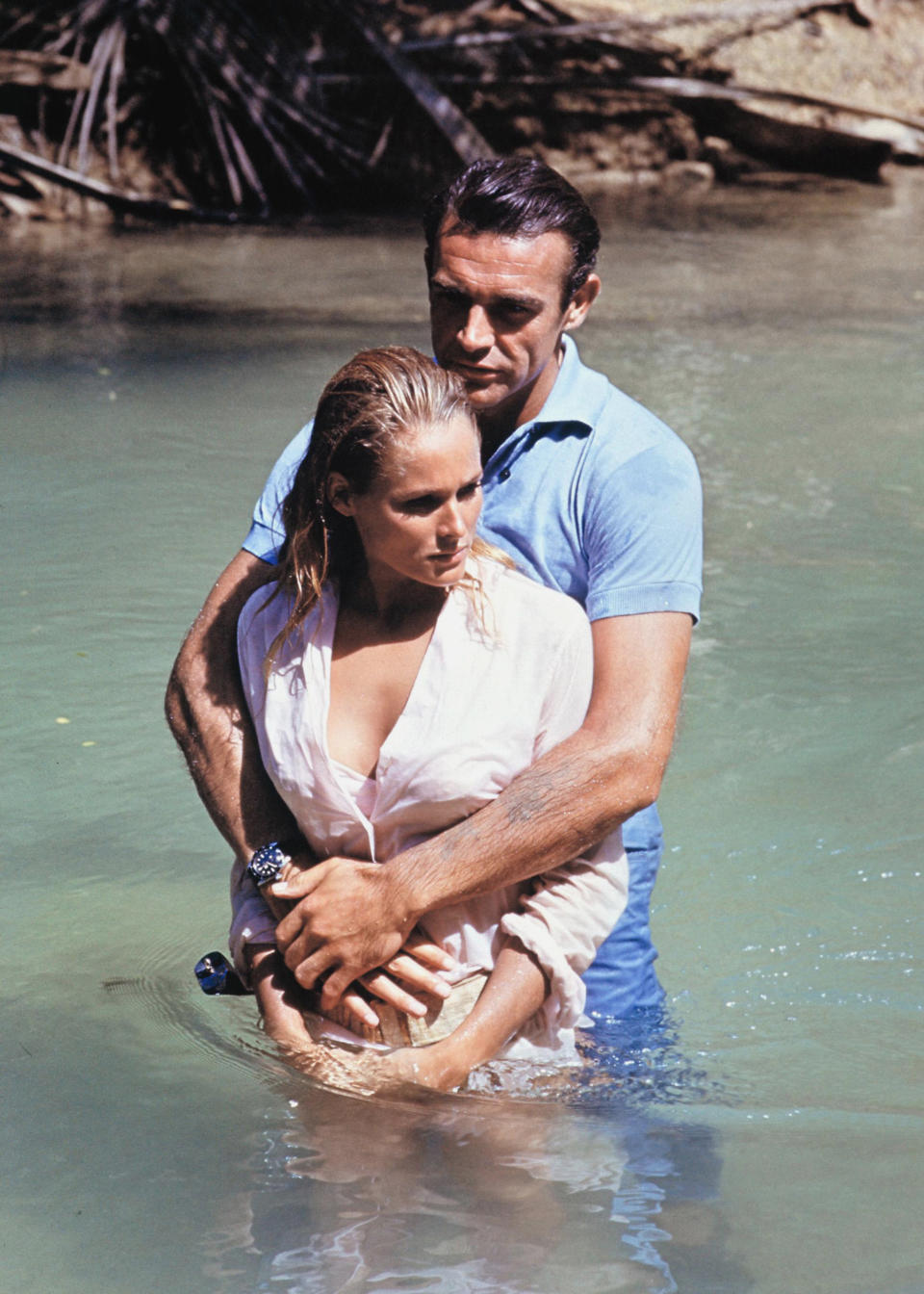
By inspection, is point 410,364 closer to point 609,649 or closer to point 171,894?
point 609,649

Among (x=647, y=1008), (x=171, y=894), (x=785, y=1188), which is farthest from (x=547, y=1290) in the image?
(x=171, y=894)

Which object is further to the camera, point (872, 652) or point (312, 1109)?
point (872, 652)

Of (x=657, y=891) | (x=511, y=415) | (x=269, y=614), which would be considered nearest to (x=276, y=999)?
(x=269, y=614)

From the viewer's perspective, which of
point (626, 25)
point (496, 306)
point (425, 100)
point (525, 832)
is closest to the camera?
point (525, 832)

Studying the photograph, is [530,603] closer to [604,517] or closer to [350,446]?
[604,517]

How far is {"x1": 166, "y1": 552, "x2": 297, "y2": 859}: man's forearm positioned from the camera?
9.41 feet

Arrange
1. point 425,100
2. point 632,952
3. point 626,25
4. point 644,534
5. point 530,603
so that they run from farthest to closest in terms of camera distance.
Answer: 1. point 626,25
2. point 425,100
3. point 632,952
4. point 644,534
5. point 530,603

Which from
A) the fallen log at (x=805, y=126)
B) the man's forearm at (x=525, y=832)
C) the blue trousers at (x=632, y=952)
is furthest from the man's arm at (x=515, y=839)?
the fallen log at (x=805, y=126)

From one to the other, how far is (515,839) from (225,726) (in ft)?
2.09

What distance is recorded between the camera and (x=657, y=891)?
4219 mm

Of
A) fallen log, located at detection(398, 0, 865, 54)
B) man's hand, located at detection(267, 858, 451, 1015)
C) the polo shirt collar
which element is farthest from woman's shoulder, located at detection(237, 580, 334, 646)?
fallen log, located at detection(398, 0, 865, 54)

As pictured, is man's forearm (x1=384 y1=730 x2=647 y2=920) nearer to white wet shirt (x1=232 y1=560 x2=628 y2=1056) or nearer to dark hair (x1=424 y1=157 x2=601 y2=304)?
white wet shirt (x1=232 y1=560 x2=628 y2=1056)

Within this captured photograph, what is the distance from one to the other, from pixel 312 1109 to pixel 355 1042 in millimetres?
191

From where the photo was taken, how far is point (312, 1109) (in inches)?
112
